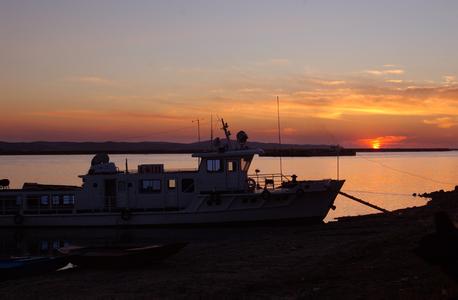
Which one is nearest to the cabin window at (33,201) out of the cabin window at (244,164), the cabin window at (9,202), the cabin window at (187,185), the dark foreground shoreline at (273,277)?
the cabin window at (9,202)

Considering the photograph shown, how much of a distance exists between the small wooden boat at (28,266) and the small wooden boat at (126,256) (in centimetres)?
78

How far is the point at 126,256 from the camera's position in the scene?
1775 centimetres

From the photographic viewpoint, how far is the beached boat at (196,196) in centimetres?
3169

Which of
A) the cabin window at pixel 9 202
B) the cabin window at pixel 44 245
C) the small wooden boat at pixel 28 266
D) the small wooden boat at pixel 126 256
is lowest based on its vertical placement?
the cabin window at pixel 44 245

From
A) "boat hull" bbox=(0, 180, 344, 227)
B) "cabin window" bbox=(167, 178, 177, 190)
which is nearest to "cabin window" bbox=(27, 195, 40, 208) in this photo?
"boat hull" bbox=(0, 180, 344, 227)

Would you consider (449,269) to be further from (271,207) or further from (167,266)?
(271,207)

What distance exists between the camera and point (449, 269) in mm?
6637

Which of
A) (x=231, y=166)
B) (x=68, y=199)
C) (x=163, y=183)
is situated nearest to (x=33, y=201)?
(x=68, y=199)

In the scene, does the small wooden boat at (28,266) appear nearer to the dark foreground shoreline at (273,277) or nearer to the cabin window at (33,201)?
the dark foreground shoreline at (273,277)

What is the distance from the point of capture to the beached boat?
31.7 meters

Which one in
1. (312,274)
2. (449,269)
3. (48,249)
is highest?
(449,269)

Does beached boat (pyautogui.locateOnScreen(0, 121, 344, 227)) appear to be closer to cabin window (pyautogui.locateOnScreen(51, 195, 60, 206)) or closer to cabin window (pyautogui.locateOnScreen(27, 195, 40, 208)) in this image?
cabin window (pyautogui.locateOnScreen(51, 195, 60, 206))

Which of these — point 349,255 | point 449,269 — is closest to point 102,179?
→ point 349,255

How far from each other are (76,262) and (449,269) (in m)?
14.7
